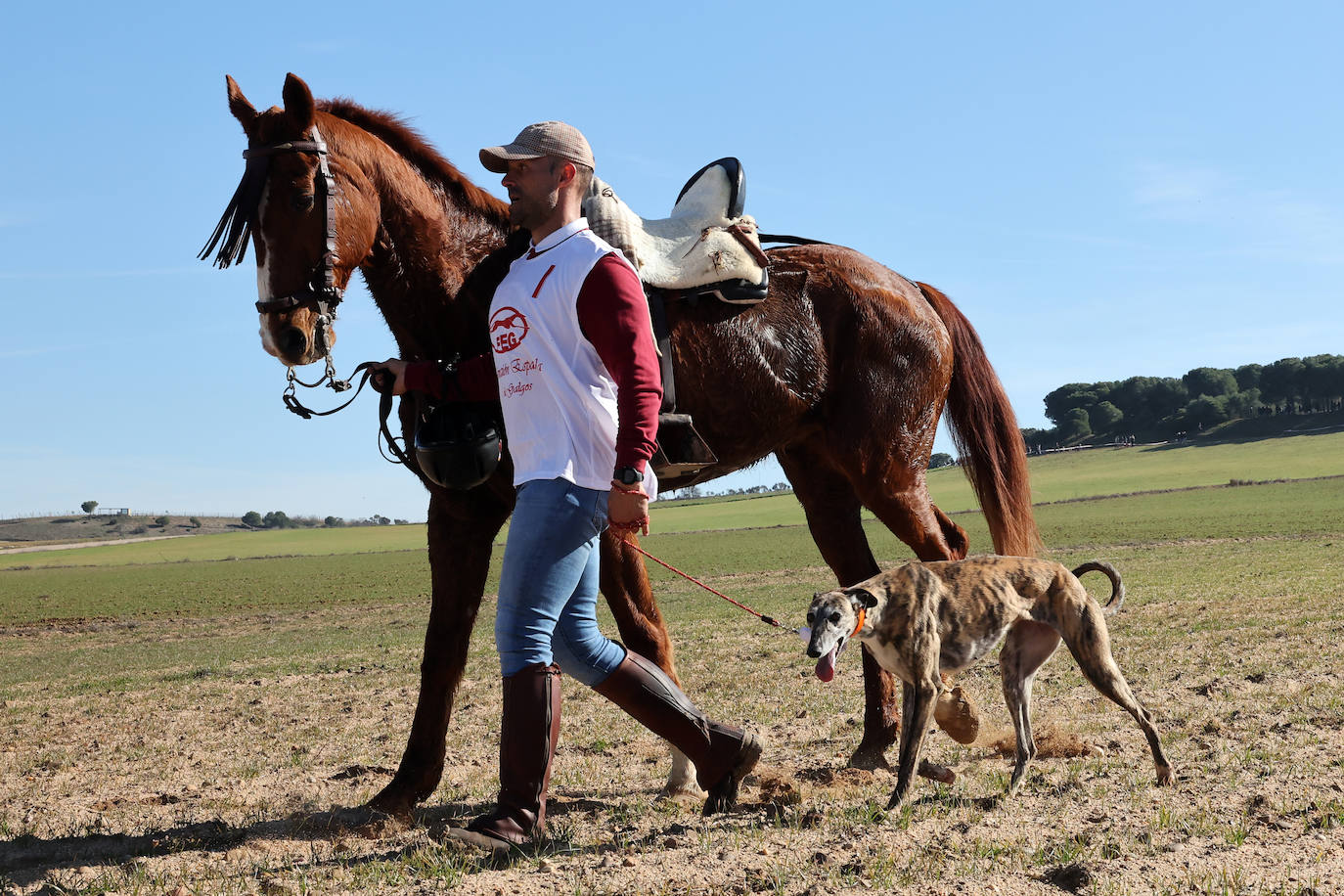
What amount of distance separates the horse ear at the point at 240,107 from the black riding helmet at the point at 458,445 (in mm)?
1447

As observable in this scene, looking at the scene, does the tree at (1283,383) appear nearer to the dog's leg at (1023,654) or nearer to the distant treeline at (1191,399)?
the distant treeline at (1191,399)

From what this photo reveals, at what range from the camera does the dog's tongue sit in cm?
444

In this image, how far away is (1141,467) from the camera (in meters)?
→ 85.8

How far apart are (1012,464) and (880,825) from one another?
3.13 m

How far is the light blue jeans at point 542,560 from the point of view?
3.71 meters

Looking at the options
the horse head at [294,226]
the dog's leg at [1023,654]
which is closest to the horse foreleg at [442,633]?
the horse head at [294,226]

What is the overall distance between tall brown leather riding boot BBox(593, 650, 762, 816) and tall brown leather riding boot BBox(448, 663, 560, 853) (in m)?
0.25

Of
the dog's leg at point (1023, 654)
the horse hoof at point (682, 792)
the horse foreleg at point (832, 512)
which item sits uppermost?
the horse foreleg at point (832, 512)

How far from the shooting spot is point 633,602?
16.6 ft

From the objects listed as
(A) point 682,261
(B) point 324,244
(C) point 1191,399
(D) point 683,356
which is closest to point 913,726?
(D) point 683,356

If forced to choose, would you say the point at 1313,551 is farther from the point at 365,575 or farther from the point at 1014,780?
the point at 365,575

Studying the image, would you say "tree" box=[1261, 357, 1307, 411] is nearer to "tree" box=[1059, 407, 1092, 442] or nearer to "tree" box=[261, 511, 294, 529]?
"tree" box=[1059, 407, 1092, 442]

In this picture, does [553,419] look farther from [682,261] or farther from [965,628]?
[965,628]

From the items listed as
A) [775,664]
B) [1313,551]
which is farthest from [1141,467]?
[775,664]
